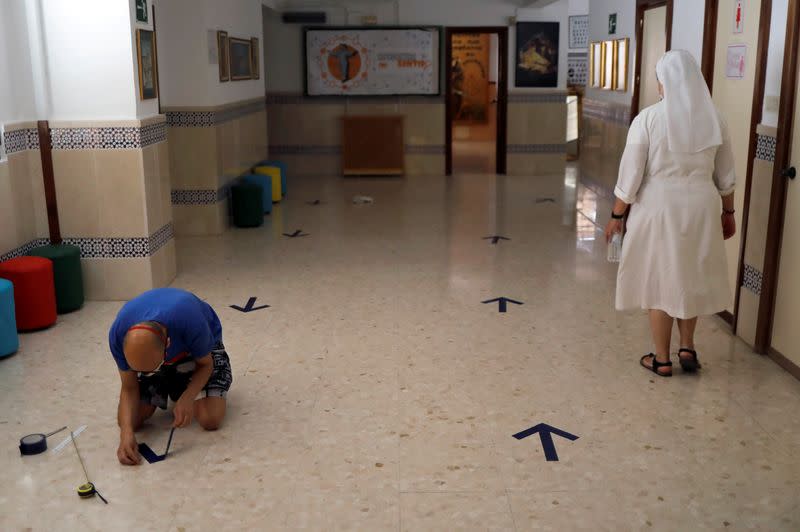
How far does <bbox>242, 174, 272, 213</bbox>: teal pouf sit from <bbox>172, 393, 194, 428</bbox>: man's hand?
6.09m

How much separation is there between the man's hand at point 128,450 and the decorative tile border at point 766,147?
374 centimetres

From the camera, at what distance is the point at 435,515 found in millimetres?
3184

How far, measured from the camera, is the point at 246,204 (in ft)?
29.3

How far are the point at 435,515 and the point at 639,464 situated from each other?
98cm

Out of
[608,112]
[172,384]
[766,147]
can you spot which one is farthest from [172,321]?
[608,112]

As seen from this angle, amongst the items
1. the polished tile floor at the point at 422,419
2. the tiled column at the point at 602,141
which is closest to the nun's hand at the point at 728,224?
the polished tile floor at the point at 422,419

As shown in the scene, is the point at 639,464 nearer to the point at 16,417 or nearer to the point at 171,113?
the point at 16,417

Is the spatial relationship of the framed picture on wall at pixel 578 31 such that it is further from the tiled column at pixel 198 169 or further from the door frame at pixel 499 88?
the tiled column at pixel 198 169

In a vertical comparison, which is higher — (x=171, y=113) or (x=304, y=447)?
(x=171, y=113)

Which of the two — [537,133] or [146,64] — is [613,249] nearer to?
[146,64]

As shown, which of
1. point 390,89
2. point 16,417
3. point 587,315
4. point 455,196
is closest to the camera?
point 16,417

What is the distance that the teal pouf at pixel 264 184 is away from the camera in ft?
31.8

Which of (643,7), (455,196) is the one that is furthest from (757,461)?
(455,196)

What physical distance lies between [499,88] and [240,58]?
480 centimetres
